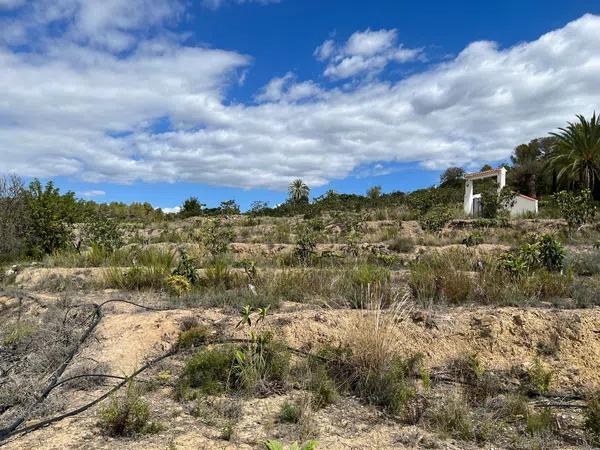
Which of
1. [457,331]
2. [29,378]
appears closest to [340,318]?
[457,331]

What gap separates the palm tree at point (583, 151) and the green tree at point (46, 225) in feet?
84.0

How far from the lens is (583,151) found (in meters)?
29.3

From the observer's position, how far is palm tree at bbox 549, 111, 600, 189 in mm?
29078

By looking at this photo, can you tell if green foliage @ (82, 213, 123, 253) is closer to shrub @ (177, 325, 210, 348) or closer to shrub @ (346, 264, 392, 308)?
shrub @ (346, 264, 392, 308)

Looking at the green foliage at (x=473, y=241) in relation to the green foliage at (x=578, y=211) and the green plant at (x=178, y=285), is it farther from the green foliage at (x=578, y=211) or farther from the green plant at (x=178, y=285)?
the green plant at (x=178, y=285)

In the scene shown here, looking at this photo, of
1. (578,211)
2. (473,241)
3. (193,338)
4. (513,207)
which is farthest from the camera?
(513,207)

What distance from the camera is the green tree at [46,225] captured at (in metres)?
12.8

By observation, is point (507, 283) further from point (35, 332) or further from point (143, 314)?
point (35, 332)

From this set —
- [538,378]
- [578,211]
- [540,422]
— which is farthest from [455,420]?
[578,211]

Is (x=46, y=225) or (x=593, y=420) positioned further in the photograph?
(x=46, y=225)

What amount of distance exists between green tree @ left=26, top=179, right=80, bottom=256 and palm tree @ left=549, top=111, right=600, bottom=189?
2561 cm

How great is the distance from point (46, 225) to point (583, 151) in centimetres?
2767

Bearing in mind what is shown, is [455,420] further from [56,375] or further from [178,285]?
[178,285]

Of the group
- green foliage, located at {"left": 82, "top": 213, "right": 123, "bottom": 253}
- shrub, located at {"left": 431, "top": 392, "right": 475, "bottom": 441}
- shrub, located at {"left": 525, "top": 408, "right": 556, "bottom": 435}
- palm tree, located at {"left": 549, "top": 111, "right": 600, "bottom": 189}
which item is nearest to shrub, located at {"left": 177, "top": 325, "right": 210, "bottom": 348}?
shrub, located at {"left": 431, "top": 392, "right": 475, "bottom": 441}
